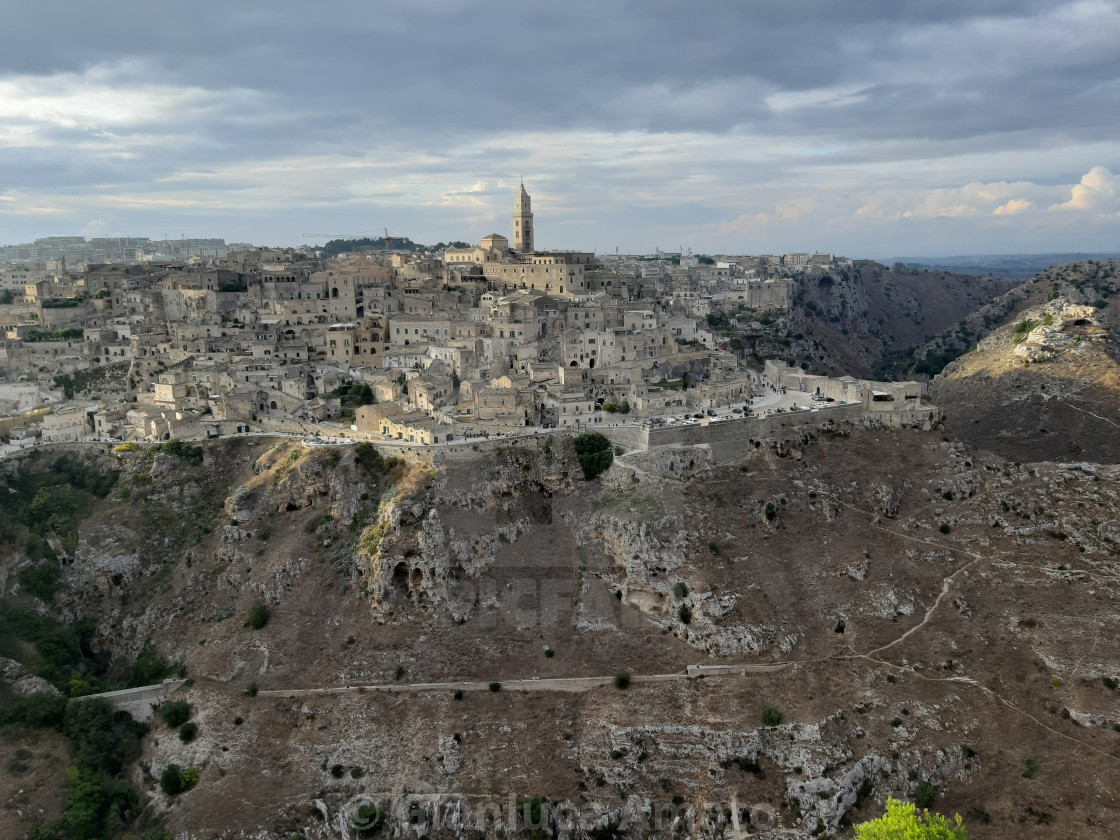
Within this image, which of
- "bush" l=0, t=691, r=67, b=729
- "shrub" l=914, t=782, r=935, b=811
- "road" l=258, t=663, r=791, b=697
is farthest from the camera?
"road" l=258, t=663, r=791, b=697

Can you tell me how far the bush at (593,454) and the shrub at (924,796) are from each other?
2379cm

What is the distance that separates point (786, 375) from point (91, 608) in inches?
2011

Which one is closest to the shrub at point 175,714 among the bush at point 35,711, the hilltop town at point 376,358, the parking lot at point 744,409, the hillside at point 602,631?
the hillside at point 602,631

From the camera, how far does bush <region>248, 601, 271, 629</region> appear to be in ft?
155

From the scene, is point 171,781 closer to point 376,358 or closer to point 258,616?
point 258,616

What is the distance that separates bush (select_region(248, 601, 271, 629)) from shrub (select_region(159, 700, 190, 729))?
16.8 feet

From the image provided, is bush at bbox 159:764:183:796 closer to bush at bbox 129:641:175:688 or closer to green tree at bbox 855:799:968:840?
bush at bbox 129:641:175:688

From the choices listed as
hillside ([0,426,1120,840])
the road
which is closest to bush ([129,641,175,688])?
hillside ([0,426,1120,840])

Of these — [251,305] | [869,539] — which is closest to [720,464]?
[869,539]

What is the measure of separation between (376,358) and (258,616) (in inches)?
1055

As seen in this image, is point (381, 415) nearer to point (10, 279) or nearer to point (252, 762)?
point (252, 762)

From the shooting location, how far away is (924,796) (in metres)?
37.1

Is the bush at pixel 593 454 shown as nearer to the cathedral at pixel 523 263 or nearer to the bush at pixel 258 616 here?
the bush at pixel 258 616

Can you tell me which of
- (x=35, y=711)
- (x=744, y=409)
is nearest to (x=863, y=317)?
(x=744, y=409)
